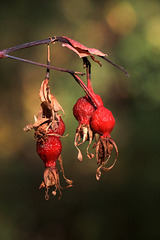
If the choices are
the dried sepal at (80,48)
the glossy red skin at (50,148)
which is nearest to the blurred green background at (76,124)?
the glossy red skin at (50,148)

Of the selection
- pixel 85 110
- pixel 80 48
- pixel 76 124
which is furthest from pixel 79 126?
pixel 76 124

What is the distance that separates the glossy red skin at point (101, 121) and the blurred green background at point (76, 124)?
8.31ft

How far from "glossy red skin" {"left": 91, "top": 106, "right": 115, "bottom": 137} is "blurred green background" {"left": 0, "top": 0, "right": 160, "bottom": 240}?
2.53 metres

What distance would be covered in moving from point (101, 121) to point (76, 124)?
2580 millimetres

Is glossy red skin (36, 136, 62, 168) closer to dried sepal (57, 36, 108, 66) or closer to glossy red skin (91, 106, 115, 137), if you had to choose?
glossy red skin (91, 106, 115, 137)

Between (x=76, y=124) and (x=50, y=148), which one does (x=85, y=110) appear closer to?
(x=50, y=148)

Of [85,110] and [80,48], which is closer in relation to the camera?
[80,48]

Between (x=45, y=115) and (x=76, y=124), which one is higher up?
(x=76, y=124)

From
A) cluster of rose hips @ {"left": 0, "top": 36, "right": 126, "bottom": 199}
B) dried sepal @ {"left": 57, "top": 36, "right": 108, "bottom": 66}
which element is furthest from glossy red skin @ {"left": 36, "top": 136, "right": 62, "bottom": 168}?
dried sepal @ {"left": 57, "top": 36, "right": 108, "bottom": 66}

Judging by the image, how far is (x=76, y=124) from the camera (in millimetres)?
3707

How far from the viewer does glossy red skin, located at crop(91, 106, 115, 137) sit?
3.71ft

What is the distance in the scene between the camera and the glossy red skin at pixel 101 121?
3.71 ft

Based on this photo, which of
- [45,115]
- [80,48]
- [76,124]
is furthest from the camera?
[76,124]

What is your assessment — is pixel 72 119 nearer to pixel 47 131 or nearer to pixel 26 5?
pixel 26 5
